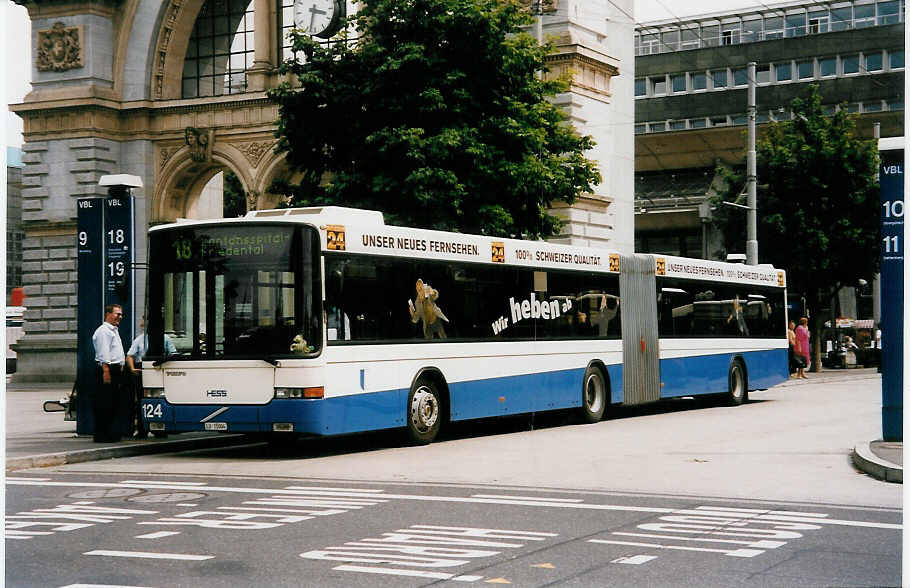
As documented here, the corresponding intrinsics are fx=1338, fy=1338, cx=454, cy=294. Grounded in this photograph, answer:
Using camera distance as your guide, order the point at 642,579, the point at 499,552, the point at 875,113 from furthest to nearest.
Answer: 1. the point at 875,113
2. the point at 499,552
3. the point at 642,579

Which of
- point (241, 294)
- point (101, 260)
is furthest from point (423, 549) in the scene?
point (101, 260)

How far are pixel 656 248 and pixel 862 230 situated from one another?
2744 cm

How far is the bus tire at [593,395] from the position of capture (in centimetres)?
2128

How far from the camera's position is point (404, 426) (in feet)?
55.1

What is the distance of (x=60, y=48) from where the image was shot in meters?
42.5

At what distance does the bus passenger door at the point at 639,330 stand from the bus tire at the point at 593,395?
66cm

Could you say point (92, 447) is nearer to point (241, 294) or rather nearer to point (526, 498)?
point (241, 294)

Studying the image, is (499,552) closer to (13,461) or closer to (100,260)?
(13,461)

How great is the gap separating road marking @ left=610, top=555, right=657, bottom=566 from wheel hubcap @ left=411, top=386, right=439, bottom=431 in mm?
8861

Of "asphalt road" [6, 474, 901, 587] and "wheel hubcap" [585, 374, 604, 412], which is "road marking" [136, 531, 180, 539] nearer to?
"asphalt road" [6, 474, 901, 587]

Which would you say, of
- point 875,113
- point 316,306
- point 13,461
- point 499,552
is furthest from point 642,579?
point 875,113

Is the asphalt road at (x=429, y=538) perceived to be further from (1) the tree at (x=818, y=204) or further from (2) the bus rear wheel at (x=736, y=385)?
(1) the tree at (x=818, y=204)

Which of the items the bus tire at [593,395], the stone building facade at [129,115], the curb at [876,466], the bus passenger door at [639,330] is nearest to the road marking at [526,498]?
the curb at [876,466]

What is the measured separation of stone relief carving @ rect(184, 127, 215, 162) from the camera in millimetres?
40781
